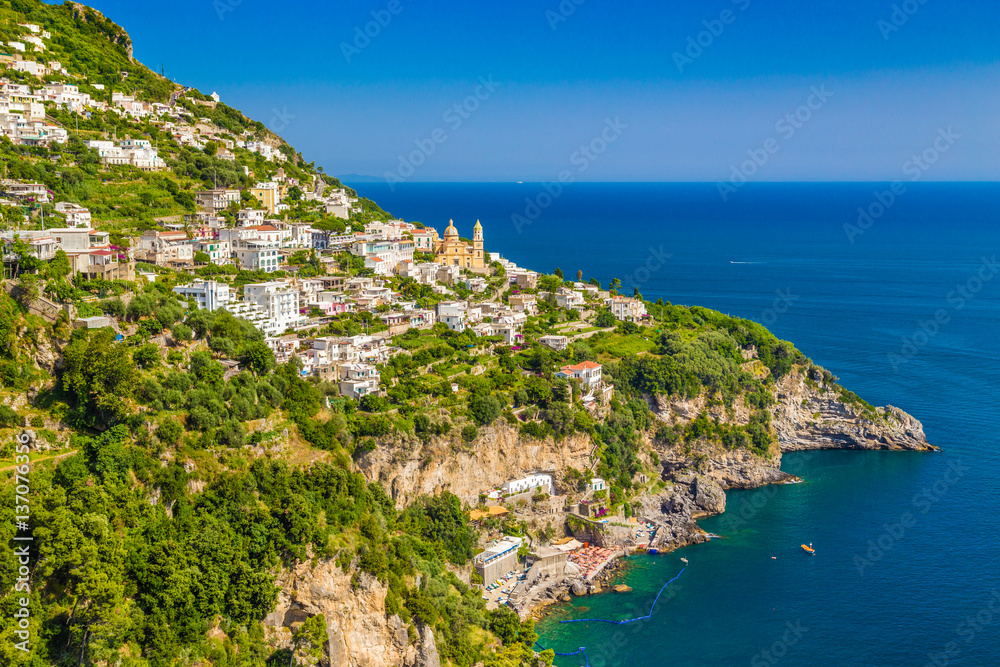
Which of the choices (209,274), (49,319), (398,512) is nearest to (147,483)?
(49,319)

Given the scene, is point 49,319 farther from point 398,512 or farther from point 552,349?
point 552,349

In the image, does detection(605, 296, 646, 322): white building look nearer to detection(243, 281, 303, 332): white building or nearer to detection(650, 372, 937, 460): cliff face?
detection(650, 372, 937, 460): cliff face

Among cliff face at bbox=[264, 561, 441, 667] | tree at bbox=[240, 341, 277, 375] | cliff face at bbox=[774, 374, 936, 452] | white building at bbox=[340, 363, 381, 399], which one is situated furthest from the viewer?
cliff face at bbox=[774, 374, 936, 452]

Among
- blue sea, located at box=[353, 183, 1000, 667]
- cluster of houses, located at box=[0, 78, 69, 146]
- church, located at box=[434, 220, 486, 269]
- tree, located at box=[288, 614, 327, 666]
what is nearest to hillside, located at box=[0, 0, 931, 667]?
tree, located at box=[288, 614, 327, 666]

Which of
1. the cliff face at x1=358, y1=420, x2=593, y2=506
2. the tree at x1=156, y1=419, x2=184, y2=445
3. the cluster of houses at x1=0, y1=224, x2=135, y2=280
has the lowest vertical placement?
the cliff face at x1=358, y1=420, x2=593, y2=506

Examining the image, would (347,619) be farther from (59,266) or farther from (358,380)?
(59,266)

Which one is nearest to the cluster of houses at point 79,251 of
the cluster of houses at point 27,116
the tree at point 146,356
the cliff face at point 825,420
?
the tree at point 146,356
